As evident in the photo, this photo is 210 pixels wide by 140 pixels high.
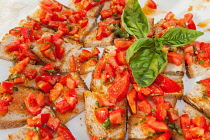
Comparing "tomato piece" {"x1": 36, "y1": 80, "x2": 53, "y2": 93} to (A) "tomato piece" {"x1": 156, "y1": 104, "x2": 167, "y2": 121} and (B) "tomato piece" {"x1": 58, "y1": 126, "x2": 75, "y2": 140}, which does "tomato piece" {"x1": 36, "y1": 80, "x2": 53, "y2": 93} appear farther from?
(A) "tomato piece" {"x1": 156, "y1": 104, "x2": 167, "y2": 121}

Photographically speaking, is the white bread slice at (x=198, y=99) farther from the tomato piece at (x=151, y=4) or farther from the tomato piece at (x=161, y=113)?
the tomato piece at (x=151, y=4)

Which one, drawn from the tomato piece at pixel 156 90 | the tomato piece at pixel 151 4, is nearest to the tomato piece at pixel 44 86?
the tomato piece at pixel 156 90

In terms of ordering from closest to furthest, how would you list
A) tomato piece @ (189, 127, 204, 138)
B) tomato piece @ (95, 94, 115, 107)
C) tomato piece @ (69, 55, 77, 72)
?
1. tomato piece @ (189, 127, 204, 138)
2. tomato piece @ (95, 94, 115, 107)
3. tomato piece @ (69, 55, 77, 72)

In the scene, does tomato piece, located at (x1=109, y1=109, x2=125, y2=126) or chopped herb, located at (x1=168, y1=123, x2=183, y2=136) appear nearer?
chopped herb, located at (x1=168, y1=123, x2=183, y2=136)

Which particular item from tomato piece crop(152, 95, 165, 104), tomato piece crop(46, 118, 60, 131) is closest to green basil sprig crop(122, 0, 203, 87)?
tomato piece crop(152, 95, 165, 104)

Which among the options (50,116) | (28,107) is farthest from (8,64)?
(50,116)

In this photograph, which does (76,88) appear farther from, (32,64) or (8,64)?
(8,64)

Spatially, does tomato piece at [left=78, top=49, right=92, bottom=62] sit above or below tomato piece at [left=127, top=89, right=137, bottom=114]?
above
